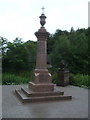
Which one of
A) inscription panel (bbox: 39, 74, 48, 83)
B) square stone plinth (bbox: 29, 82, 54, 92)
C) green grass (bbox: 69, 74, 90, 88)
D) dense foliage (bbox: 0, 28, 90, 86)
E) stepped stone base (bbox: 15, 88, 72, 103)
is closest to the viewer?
stepped stone base (bbox: 15, 88, 72, 103)

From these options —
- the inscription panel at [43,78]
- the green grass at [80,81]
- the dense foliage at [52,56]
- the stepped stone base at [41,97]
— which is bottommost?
the stepped stone base at [41,97]

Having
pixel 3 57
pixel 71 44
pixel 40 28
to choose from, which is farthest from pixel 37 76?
pixel 71 44

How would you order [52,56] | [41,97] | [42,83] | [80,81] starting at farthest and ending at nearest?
[52,56]
[80,81]
[42,83]
[41,97]

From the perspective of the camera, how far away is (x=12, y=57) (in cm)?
2278

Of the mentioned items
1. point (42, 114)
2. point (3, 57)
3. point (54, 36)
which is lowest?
point (42, 114)

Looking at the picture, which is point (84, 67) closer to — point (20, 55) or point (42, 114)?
point (20, 55)

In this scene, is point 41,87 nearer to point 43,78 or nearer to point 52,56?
point 43,78

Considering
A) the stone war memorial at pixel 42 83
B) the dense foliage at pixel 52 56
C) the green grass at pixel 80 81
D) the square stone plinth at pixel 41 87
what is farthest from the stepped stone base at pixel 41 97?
the dense foliage at pixel 52 56

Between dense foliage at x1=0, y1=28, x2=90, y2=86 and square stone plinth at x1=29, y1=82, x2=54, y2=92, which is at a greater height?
dense foliage at x1=0, y1=28, x2=90, y2=86

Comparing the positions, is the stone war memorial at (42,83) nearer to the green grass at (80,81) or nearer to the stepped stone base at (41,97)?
the stepped stone base at (41,97)

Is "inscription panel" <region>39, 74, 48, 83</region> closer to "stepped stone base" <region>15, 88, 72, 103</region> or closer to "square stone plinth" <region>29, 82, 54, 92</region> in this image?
"square stone plinth" <region>29, 82, 54, 92</region>

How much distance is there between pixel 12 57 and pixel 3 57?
0.95 metres

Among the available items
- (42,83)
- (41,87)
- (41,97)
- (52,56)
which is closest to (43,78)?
(42,83)

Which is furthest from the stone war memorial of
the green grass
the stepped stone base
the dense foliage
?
the dense foliage
